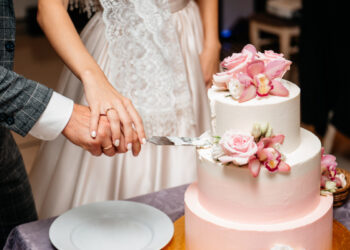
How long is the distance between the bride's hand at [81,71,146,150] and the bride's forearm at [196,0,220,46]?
30.8 inches

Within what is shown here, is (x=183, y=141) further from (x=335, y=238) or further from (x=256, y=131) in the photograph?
(x=335, y=238)

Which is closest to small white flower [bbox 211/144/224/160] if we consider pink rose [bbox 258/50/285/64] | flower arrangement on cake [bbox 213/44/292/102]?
flower arrangement on cake [bbox 213/44/292/102]

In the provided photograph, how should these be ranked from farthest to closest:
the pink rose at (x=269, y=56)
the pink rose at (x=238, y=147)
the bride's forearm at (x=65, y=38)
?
the bride's forearm at (x=65, y=38)
the pink rose at (x=269, y=56)
the pink rose at (x=238, y=147)

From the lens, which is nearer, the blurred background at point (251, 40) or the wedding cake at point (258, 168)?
the wedding cake at point (258, 168)

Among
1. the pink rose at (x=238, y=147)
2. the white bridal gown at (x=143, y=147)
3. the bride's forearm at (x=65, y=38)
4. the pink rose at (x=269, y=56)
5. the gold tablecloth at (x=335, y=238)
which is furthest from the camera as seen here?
the white bridal gown at (x=143, y=147)

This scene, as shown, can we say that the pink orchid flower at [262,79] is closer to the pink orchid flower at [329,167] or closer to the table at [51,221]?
the pink orchid flower at [329,167]

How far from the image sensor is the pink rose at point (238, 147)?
4.17 feet

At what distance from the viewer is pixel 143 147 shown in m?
2.20

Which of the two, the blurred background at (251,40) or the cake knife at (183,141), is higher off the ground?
the cake knife at (183,141)

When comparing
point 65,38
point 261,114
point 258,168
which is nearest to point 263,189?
point 258,168

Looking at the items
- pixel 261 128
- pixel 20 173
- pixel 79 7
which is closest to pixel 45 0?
pixel 79 7

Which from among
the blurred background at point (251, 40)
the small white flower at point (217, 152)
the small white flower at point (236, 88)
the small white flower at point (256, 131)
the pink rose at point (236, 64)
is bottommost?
the blurred background at point (251, 40)

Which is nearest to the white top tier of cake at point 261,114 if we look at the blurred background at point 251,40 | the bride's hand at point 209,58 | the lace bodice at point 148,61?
the lace bodice at point 148,61

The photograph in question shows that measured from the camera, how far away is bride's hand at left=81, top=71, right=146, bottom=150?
5.03 ft
